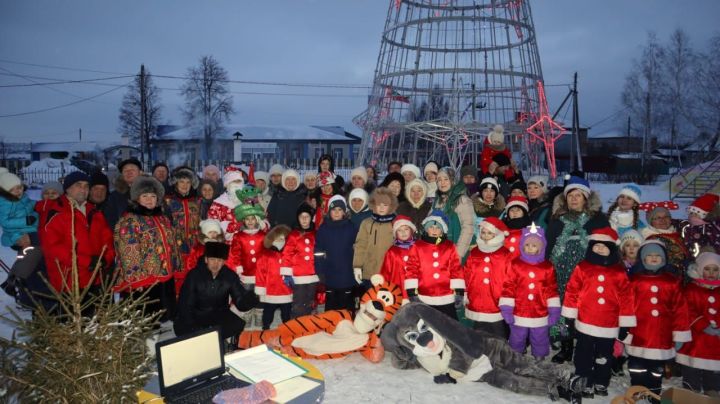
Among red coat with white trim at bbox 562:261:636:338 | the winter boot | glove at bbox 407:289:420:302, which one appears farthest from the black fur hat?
the winter boot

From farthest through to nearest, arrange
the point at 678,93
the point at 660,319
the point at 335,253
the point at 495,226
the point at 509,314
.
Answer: the point at 678,93 → the point at 335,253 → the point at 495,226 → the point at 509,314 → the point at 660,319

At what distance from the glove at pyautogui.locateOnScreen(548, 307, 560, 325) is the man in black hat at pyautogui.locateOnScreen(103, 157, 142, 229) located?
202 inches

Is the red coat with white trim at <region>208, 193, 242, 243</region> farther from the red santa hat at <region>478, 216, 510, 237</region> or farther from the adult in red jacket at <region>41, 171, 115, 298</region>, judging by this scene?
the red santa hat at <region>478, 216, 510, 237</region>

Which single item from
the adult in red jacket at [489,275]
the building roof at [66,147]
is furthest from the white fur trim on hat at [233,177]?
the building roof at [66,147]

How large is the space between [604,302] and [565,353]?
1.13 metres

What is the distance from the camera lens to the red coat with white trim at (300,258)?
5.36 meters

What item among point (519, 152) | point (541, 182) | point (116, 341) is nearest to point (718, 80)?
point (519, 152)

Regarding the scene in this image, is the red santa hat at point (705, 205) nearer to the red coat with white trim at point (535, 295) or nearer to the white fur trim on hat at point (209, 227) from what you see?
the red coat with white trim at point (535, 295)

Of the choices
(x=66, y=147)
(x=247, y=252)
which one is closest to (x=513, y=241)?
(x=247, y=252)

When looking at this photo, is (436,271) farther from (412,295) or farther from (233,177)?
(233,177)

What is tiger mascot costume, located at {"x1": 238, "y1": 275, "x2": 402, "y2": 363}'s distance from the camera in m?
4.59

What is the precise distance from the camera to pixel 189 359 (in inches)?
105

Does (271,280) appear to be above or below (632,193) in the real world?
below

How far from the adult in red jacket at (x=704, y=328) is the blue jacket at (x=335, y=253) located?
3269 mm
